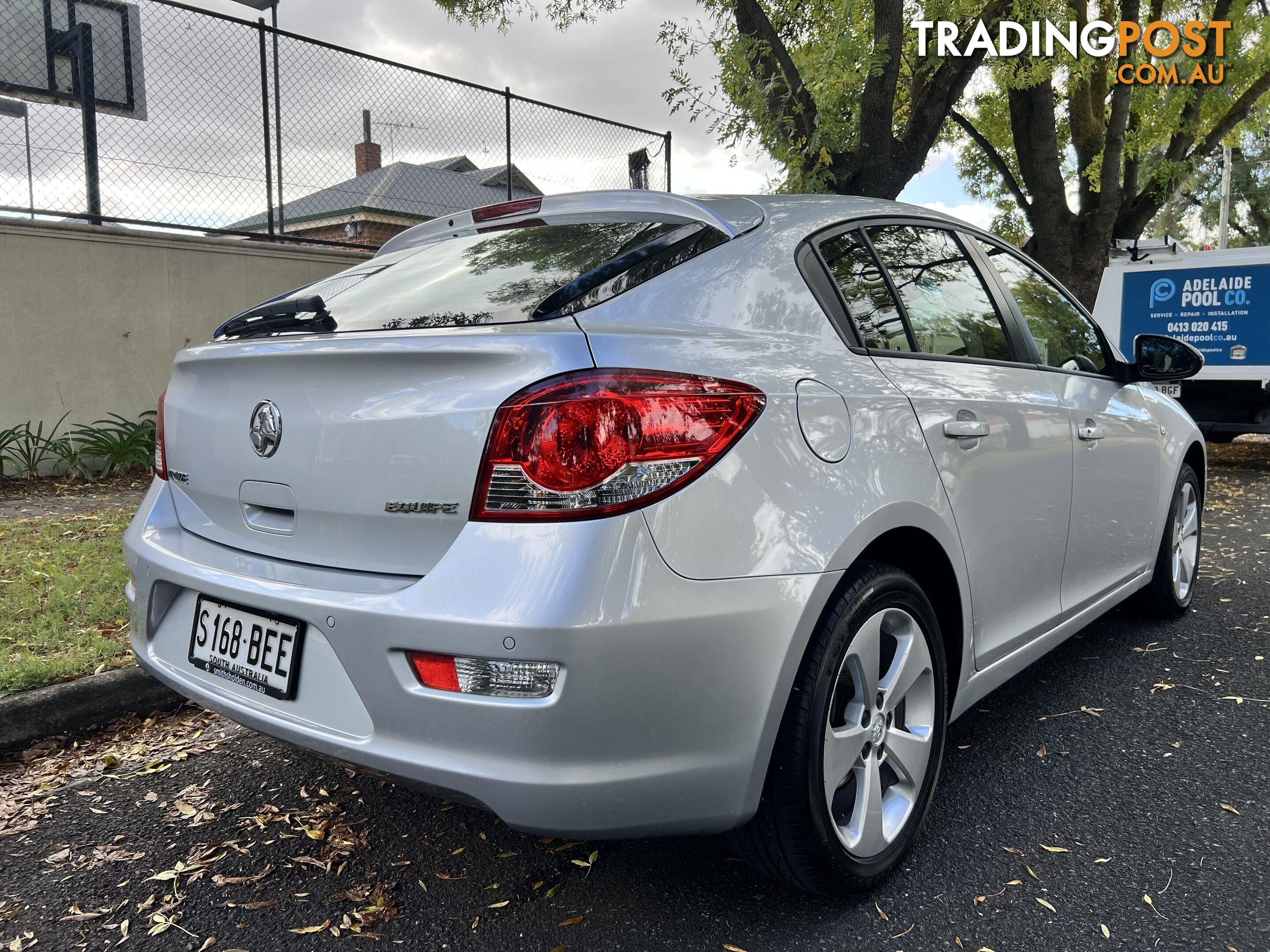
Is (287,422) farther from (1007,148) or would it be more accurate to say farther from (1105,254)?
(1007,148)

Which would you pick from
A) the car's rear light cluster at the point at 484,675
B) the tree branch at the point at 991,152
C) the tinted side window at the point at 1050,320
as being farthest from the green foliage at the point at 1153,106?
the car's rear light cluster at the point at 484,675

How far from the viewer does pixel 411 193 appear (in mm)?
9203

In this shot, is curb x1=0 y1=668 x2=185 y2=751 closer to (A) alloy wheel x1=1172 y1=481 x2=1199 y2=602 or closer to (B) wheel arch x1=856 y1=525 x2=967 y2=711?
(B) wheel arch x1=856 y1=525 x2=967 y2=711

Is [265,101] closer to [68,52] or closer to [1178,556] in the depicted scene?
[68,52]

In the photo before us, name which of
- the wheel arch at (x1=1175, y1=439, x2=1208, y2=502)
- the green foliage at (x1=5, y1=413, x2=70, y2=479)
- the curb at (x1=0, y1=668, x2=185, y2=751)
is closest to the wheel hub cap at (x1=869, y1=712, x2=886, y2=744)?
the curb at (x1=0, y1=668, x2=185, y2=751)

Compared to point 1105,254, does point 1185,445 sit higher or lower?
lower

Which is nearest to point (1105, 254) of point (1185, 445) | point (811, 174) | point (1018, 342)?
point (811, 174)

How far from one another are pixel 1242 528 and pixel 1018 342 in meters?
4.75

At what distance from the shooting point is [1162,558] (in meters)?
4.07

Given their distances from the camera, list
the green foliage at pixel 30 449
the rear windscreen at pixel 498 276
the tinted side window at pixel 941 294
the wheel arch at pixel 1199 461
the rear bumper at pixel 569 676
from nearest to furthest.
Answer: the rear bumper at pixel 569 676 < the rear windscreen at pixel 498 276 < the tinted side window at pixel 941 294 < the wheel arch at pixel 1199 461 < the green foliage at pixel 30 449

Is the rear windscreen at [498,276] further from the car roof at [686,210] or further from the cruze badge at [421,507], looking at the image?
the cruze badge at [421,507]

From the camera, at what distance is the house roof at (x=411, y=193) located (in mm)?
8516

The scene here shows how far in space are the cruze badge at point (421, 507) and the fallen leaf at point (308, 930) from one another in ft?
3.16

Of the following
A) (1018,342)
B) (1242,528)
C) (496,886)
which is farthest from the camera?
(1242,528)
